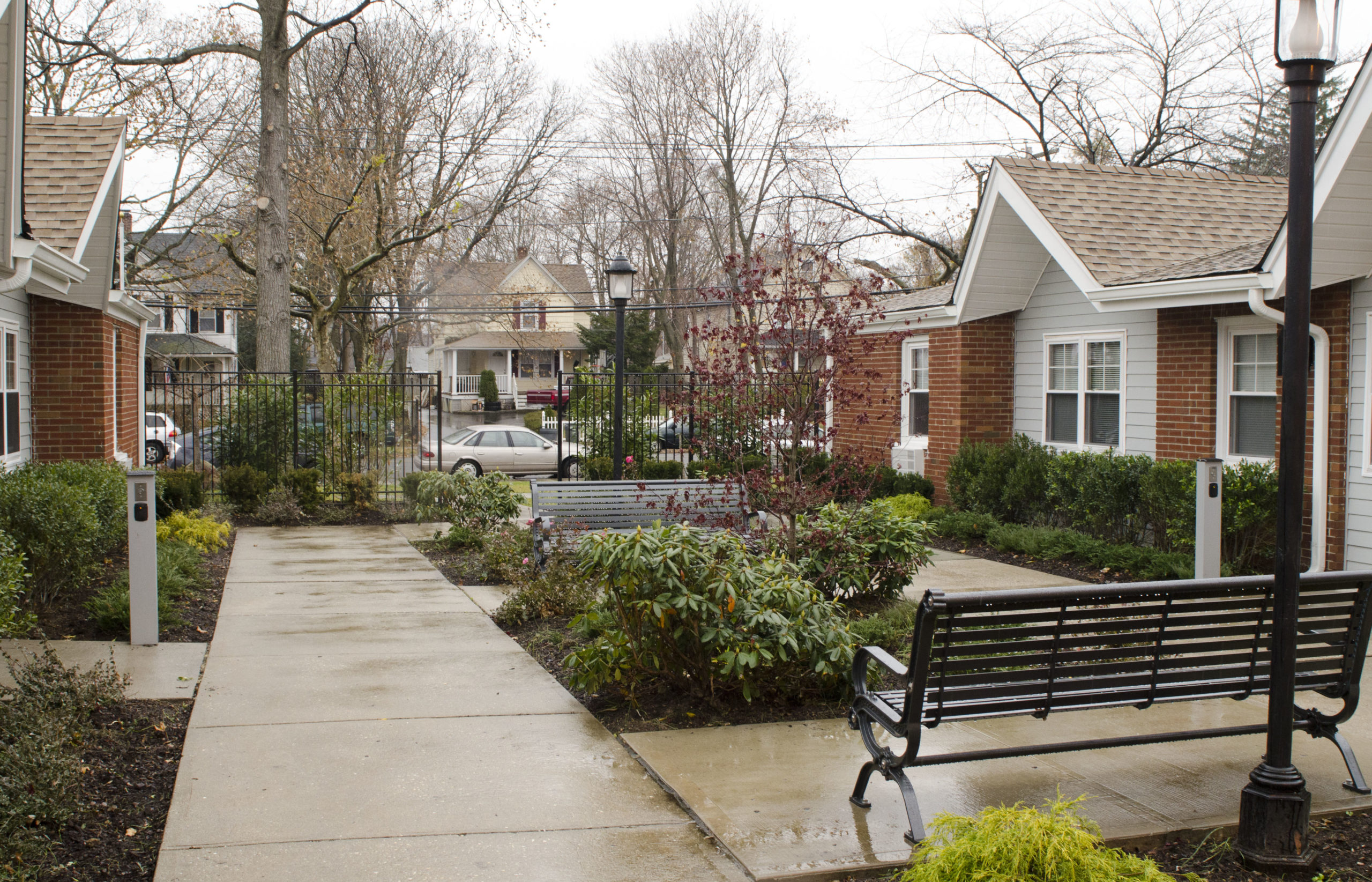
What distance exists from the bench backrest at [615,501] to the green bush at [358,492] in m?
6.29

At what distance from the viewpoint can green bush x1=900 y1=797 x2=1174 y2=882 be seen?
3199 millimetres

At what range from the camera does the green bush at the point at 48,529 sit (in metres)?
7.46

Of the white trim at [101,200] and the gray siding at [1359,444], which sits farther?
the white trim at [101,200]

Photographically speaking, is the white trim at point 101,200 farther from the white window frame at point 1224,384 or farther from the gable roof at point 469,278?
the gable roof at point 469,278

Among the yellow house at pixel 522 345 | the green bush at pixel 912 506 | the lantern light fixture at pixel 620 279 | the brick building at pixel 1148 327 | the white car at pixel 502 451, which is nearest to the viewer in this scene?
the brick building at pixel 1148 327

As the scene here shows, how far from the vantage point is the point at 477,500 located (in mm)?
12641

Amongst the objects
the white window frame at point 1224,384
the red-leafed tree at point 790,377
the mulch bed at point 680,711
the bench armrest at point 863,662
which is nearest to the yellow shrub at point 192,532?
the red-leafed tree at point 790,377

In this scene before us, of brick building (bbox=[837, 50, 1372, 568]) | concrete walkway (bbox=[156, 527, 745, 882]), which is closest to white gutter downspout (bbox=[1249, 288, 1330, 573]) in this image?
brick building (bbox=[837, 50, 1372, 568])

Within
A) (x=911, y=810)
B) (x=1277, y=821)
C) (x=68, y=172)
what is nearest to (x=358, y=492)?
(x=68, y=172)

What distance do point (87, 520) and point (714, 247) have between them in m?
32.2

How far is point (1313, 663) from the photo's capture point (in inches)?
182

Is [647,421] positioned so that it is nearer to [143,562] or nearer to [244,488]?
[244,488]

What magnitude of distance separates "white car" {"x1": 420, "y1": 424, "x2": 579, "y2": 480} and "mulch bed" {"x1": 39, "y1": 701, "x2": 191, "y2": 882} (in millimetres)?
18132

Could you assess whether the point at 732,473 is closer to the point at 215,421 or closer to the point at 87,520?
the point at 87,520
